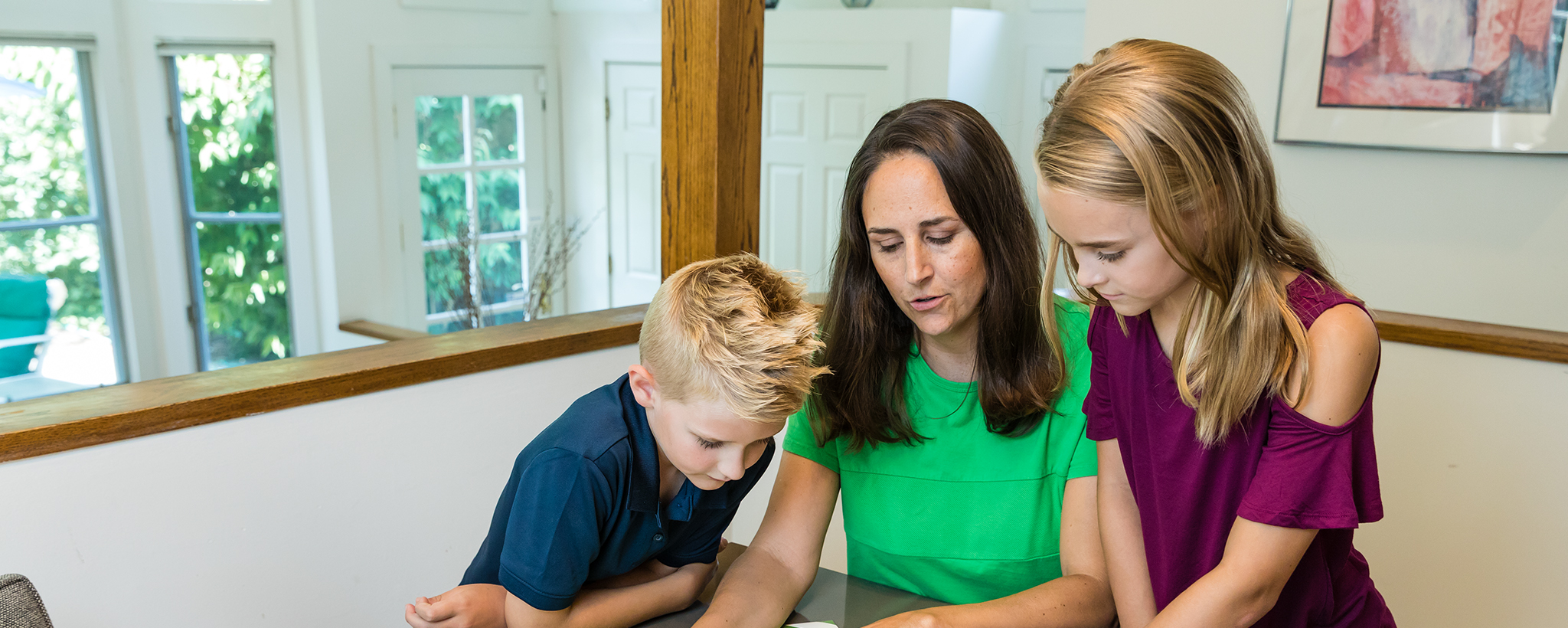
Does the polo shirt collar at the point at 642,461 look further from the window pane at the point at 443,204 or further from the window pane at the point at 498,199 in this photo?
the window pane at the point at 498,199

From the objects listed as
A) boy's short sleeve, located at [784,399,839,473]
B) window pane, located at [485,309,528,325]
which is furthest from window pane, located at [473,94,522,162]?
boy's short sleeve, located at [784,399,839,473]

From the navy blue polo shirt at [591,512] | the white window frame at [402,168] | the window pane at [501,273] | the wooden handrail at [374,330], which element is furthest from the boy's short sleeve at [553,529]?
the window pane at [501,273]

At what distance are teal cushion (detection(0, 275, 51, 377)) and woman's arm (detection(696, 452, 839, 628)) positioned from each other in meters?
3.37

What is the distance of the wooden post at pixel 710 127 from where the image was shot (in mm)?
1917

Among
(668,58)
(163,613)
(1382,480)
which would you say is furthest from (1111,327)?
(163,613)

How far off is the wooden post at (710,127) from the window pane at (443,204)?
2797 millimetres

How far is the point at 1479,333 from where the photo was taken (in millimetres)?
1929

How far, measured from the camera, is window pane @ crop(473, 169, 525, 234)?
15.8ft

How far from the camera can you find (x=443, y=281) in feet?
15.4

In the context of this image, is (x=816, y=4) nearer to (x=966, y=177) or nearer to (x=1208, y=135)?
(x=966, y=177)

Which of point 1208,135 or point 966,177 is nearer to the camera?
point 1208,135

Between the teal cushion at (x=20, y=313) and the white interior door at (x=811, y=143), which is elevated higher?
the white interior door at (x=811, y=143)

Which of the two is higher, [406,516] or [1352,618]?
[1352,618]

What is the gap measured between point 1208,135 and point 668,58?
1.24m
